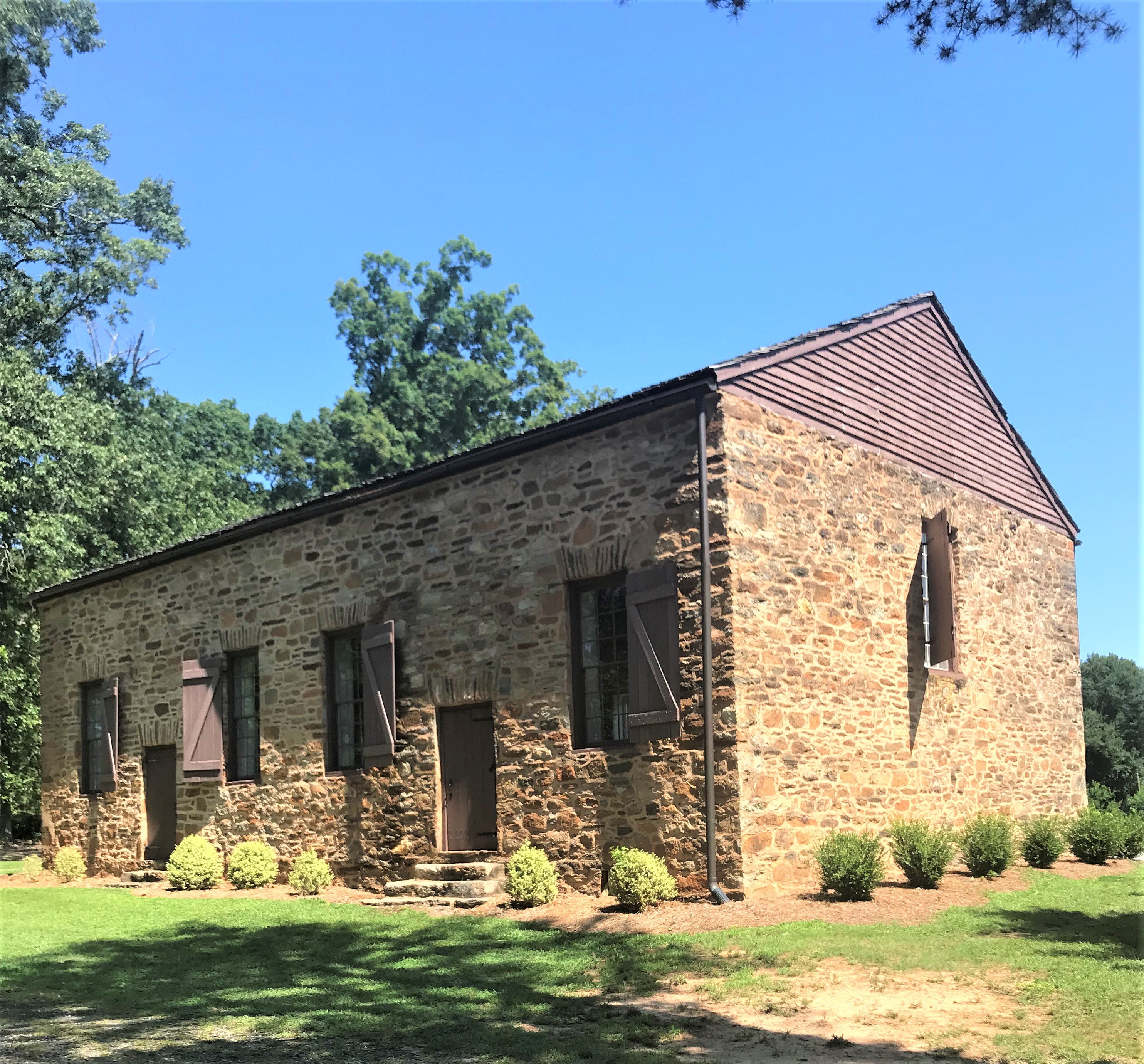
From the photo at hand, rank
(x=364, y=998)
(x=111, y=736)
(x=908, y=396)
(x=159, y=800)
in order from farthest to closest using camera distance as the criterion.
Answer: (x=111, y=736) < (x=159, y=800) < (x=908, y=396) < (x=364, y=998)

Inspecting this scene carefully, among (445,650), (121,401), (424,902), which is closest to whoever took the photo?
(424,902)

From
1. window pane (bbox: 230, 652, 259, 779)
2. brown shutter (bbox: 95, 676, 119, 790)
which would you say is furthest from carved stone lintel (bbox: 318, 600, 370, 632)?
brown shutter (bbox: 95, 676, 119, 790)

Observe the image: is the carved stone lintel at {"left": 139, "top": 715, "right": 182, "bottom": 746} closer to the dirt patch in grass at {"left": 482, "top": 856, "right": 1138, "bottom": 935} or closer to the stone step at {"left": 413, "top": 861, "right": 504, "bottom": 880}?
the stone step at {"left": 413, "top": 861, "right": 504, "bottom": 880}

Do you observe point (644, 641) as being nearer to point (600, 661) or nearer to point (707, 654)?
point (707, 654)

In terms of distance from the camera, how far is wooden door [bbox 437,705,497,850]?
13.4m

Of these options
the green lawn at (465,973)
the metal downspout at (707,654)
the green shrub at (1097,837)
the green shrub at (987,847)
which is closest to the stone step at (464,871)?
the green lawn at (465,973)

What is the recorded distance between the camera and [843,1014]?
7.41m

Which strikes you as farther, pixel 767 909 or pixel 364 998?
pixel 767 909

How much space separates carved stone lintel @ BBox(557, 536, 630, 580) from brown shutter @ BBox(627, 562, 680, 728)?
1.06 ft

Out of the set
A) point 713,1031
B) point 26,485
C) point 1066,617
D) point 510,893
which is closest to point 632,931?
point 510,893

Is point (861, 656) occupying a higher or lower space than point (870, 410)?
lower

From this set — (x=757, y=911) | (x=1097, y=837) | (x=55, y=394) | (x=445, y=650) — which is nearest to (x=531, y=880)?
(x=757, y=911)

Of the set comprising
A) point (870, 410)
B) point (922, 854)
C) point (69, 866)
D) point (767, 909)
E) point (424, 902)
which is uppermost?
point (870, 410)

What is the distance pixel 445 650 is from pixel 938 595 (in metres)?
5.98
